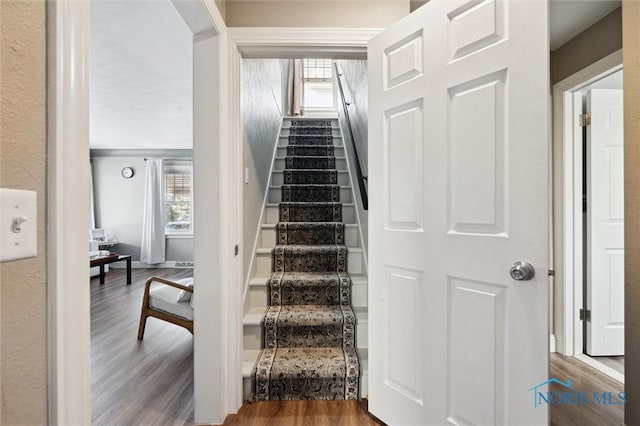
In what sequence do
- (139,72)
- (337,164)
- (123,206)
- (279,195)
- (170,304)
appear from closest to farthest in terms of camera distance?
(170,304) < (139,72) < (279,195) < (337,164) < (123,206)

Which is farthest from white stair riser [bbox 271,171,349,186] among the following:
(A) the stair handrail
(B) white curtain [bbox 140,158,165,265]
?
(B) white curtain [bbox 140,158,165,265]

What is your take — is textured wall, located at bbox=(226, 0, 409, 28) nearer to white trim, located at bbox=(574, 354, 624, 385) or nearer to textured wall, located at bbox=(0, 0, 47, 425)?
textured wall, located at bbox=(0, 0, 47, 425)

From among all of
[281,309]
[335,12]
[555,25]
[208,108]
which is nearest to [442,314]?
[281,309]

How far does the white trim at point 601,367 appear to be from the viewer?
211 centimetres

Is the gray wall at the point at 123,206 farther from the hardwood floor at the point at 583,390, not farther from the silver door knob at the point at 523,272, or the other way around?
the silver door knob at the point at 523,272

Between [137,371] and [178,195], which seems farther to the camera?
[178,195]

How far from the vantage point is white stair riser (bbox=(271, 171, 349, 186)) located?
11.6 ft

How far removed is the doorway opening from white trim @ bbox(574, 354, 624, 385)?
0.01m

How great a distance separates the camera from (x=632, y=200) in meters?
1.48

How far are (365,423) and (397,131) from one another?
1478mm

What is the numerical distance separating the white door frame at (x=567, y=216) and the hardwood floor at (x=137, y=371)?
8.73 feet

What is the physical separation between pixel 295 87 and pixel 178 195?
131 inches

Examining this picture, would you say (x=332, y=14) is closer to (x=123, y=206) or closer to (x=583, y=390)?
(x=583, y=390)

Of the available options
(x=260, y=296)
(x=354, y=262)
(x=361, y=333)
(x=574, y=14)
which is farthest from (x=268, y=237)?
(x=574, y=14)
